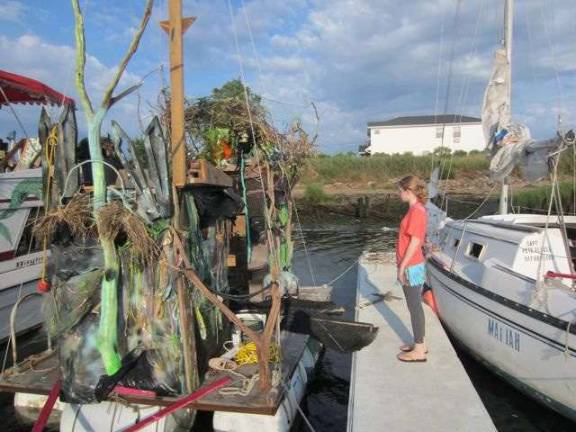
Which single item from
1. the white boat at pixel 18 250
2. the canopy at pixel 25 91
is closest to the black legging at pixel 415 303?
the white boat at pixel 18 250

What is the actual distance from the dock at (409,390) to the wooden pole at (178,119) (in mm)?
2041

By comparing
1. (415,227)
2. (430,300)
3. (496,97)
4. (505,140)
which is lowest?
(430,300)

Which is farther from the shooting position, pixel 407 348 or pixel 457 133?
pixel 457 133

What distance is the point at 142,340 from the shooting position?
5.47m

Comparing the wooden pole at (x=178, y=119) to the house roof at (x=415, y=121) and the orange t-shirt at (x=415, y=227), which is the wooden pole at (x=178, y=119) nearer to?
the orange t-shirt at (x=415, y=227)

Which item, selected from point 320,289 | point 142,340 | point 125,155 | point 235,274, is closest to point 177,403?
point 142,340

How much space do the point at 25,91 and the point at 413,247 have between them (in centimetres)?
994

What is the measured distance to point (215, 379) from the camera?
5828mm

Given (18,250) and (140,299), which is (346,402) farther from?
(18,250)

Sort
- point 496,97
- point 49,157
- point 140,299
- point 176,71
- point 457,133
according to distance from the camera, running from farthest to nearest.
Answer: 1. point 457,133
2. point 496,97
3. point 49,157
4. point 140,299
5. point 176,71

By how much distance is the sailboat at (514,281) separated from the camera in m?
6.12

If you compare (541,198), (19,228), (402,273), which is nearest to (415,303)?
(402,273)

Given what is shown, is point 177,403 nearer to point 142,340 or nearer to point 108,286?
point 142,340

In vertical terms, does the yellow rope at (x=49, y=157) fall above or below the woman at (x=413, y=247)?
above
